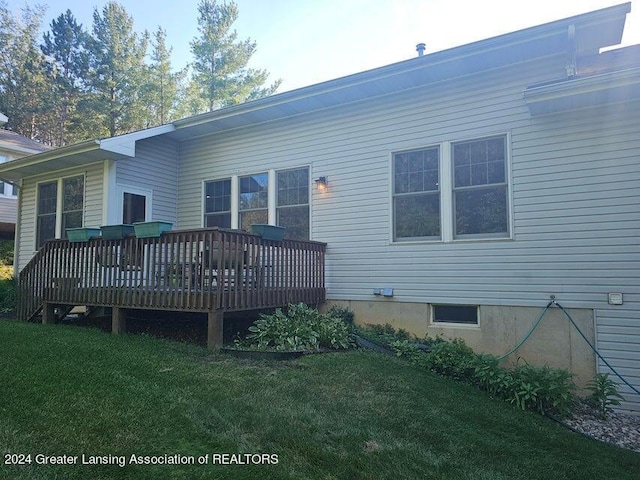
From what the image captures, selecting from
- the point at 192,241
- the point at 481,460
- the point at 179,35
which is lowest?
the point at 481,460

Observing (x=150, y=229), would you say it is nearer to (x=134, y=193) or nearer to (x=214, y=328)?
(x=214, y=328)

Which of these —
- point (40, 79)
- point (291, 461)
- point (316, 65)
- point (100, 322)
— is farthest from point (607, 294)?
point (40, 79)

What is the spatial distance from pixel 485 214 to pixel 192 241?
4156mm

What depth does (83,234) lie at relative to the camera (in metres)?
6.80

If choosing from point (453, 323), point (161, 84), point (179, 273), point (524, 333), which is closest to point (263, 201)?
point (179, 273)

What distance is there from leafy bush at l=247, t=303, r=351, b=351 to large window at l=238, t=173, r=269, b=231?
9.08 feet

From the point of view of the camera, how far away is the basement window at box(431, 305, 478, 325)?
652 centimetres

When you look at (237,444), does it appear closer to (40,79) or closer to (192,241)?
(192,241)

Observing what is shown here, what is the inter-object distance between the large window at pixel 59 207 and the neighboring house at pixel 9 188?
20.9 ft

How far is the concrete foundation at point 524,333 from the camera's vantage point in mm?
5691

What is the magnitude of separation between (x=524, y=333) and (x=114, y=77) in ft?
82.0

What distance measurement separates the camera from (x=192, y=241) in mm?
5652

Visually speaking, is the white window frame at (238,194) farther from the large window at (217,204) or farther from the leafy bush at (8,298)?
the leafy bush at (8,298)

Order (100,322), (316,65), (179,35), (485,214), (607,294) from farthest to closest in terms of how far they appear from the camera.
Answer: (179,35) < (316,65) < (100,322) < (485,214) < (607,294)
